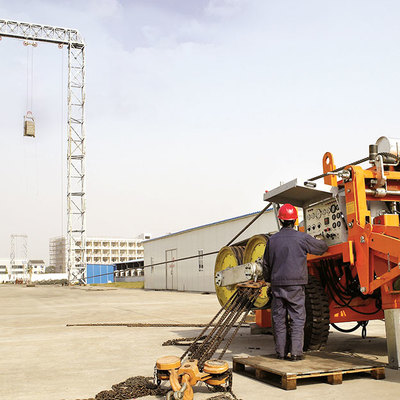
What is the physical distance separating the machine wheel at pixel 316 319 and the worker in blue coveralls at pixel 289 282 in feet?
1.35

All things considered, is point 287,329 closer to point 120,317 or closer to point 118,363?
point 118,363

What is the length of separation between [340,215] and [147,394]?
2.89 metres

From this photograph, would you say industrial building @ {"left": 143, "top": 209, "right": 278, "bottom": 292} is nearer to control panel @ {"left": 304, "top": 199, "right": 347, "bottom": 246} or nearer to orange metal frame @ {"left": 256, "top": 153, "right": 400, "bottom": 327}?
control panel @ {"left": 304, "top": 199, "right": 347, "bottom": 246}

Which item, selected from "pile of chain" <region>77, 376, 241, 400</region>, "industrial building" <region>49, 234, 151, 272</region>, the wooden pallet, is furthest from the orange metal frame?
"industrial building" <region>49, 234, 151, 272</region>

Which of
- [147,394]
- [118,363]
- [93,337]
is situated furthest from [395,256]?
[93,337]

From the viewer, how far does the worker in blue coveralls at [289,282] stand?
4965mm

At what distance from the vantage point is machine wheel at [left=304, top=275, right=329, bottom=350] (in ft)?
17.7

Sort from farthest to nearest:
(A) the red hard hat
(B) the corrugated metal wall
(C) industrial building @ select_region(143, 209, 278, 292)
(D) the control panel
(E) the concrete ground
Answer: (B) the corrugated metal wall → (C) industrial building @ select_region(143, 209, 278, 292) → (D) the control panel → (A) the red hard hat → (E) the concrete ground

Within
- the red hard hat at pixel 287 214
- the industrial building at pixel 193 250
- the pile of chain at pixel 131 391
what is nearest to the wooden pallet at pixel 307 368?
the pile of chain at pixel 131 391

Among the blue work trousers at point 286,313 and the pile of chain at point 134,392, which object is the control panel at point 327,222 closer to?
the blue work trousers at point 286,313

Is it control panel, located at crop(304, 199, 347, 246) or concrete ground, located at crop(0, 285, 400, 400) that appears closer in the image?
concrete ground, located at crop(0, 285, 400, 400)

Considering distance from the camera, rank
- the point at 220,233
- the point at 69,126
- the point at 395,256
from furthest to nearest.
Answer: the point at 69,126 → the point at 220,233 → the point at 395,256

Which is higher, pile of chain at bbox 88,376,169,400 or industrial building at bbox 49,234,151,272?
industrial building at bbox 49,234,151,272

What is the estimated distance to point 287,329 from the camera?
5.18 metres
